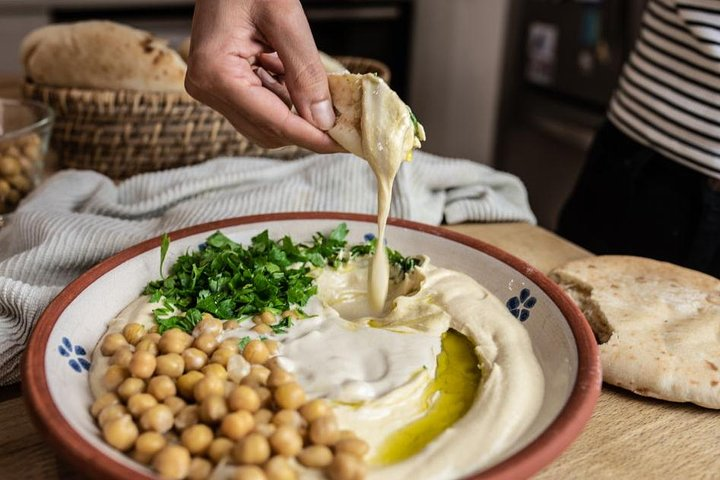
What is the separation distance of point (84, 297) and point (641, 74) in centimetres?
171

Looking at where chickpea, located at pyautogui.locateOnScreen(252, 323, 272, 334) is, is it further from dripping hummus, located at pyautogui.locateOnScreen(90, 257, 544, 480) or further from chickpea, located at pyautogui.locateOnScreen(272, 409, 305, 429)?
chickpea, located at pyautogui.locateOnScreen(272, 409, 305, 429)

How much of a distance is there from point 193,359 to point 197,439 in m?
0.23

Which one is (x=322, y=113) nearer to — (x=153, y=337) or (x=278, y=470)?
(x=153, y=337)

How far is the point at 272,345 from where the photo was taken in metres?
1.39

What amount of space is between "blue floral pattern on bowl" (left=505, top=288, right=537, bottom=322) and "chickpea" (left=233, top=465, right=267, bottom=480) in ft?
2.35

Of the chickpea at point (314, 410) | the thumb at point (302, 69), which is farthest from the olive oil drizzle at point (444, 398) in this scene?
the thumb at point (302, 69)

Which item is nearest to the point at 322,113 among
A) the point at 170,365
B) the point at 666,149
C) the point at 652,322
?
the point at 170,365

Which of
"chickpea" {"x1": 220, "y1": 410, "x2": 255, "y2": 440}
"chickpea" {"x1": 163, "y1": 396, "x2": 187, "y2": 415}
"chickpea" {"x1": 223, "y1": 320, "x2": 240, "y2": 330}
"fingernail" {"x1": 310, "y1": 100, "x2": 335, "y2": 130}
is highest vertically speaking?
"fingernail" {"x1": 310, "y1": 100, "x2": 335, "y2": 130}

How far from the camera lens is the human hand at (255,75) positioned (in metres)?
1.52

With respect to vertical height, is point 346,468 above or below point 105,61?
below

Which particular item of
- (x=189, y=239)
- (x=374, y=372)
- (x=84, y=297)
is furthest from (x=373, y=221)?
(x=84, y=297)

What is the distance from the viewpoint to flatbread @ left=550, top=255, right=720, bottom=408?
141 cm

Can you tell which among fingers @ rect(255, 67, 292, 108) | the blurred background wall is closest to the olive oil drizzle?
fingers @ rect(255, 67, 292, 108)

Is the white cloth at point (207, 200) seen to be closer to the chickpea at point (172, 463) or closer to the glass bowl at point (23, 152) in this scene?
the glass bowl at point (23, 152)
